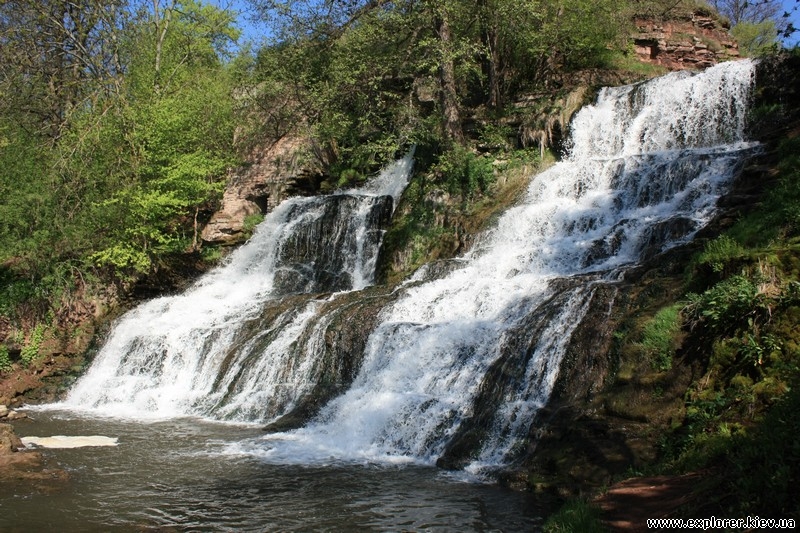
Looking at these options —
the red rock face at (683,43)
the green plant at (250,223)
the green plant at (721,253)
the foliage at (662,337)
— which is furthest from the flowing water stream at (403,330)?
the red rock face at (683,43)

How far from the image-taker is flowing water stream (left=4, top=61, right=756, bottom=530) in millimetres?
8547

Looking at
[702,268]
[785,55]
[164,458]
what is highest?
[785,55]

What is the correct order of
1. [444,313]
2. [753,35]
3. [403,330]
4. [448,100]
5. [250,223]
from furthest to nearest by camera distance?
[753,35] < [250,223] < [448,100] < [444,313] < [403,330]

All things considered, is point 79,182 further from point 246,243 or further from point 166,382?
point 166,382

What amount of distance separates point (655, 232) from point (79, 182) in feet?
50.6

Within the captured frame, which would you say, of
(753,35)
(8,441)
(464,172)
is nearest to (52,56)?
(464,172)

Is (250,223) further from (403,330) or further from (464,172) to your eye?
(403,330)

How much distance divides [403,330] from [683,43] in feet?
Result: 64.4

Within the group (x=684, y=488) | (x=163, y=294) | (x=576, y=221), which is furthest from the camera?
(x=163, y=294)

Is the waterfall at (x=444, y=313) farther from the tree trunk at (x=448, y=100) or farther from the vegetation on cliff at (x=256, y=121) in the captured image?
the tree trunk at (x=448, y=100)

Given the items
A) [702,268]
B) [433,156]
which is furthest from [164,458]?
[433,156]

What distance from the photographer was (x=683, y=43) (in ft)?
79.1

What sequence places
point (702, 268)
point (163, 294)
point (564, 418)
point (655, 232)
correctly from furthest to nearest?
point (163, 294), point (655, 232), point (702, 268), point (564, 418)

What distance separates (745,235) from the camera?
8.76 m
